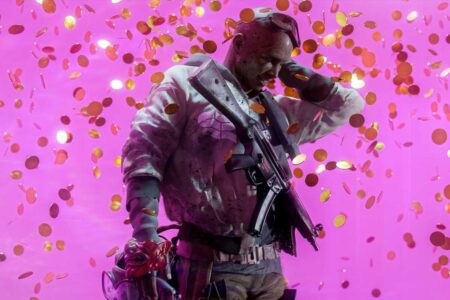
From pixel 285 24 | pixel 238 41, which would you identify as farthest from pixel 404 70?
pixel 238 41

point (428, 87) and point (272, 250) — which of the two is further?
point (428, 87)

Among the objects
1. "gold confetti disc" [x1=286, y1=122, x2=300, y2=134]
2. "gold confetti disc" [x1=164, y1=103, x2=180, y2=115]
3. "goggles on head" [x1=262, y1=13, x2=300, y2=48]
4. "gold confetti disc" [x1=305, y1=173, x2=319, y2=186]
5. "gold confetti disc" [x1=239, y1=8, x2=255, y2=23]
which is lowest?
"gold confetti disc" [x1=305, y1=173, x2=319, y2=186]

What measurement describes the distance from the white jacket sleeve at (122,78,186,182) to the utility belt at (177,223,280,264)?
0.87 feet

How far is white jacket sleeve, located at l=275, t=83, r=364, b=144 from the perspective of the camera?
8.37ft

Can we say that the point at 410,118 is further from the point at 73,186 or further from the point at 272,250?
the point at 73,186

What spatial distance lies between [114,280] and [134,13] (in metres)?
1.89

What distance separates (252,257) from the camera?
2195mm

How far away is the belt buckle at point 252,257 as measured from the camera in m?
2.18

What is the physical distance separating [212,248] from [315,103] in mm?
831

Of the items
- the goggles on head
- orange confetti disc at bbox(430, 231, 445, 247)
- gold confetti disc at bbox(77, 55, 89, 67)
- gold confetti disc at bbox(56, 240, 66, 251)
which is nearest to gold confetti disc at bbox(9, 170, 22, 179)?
gold confetti disc at bbox(56, 240, 66, 251)

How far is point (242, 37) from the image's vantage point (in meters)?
2.38

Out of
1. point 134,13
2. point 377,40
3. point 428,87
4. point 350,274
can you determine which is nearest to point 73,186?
point 134,13

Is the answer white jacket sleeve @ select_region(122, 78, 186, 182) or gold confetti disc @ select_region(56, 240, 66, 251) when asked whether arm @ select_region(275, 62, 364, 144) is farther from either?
gold confetti disc @ select_region(56, 240, 66, 251)

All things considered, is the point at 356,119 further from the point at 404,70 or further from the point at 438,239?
the point at 438,239
